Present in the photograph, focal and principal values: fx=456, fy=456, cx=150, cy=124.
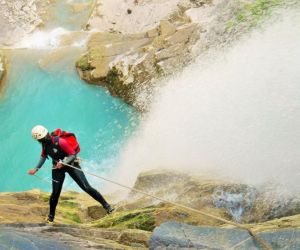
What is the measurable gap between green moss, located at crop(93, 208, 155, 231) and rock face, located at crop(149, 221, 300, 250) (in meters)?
2.54

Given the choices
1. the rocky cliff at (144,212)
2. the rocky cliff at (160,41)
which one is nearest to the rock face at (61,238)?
the rocky cliff at (144,212)

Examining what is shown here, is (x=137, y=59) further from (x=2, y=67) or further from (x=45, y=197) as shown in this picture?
(x=45, y=197)

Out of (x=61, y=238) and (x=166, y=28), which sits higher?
(x=166, y=28)

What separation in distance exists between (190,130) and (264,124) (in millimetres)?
3543

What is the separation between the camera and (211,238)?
771 centimetres

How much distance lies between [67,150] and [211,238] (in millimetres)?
4131

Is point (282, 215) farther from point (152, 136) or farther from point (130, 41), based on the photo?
point (130, 41)

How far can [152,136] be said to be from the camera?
20.4m

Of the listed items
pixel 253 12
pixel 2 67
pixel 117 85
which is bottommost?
pixel 117 85

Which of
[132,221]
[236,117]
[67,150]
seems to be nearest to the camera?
[67,150]

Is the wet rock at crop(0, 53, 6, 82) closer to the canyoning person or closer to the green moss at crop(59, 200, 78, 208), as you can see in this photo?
the green moss at crop(59, 200, 78, 208)

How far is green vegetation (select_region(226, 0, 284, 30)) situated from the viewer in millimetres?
24188

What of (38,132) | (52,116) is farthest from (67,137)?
(52,116)

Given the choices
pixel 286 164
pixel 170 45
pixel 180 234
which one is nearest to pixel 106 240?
pixel 180 234
